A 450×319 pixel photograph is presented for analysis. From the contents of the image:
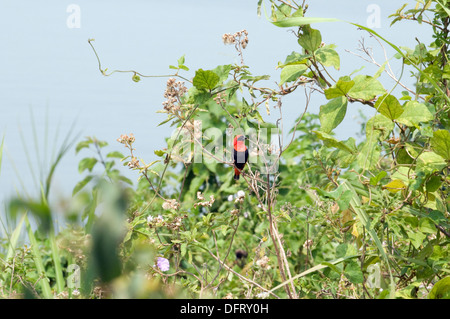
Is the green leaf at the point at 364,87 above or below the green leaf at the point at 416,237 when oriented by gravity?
above

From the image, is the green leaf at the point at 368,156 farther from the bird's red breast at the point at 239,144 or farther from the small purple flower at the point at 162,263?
the small purple flower at the point at 162,263

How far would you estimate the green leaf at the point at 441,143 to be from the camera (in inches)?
54.3

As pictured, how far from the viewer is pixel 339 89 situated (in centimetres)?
143

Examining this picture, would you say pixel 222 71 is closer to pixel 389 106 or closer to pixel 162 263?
pixel 389 106

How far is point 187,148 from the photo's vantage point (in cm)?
181

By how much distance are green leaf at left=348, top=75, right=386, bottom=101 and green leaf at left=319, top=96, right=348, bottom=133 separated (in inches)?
1.4

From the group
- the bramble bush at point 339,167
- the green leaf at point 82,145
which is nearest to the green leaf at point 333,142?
the bramble bush at point 339,167

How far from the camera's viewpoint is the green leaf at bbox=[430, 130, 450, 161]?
138 centimetres

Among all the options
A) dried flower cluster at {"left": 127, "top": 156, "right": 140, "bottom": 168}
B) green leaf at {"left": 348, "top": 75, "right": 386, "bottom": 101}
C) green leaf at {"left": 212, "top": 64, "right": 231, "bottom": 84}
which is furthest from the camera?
dried flower cluster at {"left": 127, "top": 156, "right": 140, "bottom": 168}

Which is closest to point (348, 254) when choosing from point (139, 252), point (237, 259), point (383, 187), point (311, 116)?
point (383, 187)

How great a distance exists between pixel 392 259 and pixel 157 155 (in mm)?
→ 809

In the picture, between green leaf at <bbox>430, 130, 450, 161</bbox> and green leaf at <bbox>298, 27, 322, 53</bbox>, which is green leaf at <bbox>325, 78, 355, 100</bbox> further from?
green leaf at <bbox>430, 130, 450, 161</bbox>

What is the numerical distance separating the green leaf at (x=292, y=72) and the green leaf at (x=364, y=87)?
0.15 m

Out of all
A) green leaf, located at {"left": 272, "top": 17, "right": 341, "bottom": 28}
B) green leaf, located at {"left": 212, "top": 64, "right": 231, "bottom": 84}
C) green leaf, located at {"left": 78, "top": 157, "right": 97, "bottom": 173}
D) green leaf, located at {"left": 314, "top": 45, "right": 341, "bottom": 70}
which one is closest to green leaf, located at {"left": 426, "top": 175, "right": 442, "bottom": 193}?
green leaf, located at {"left": 314, "top": 45, "right": 341, "bottom": 70}
